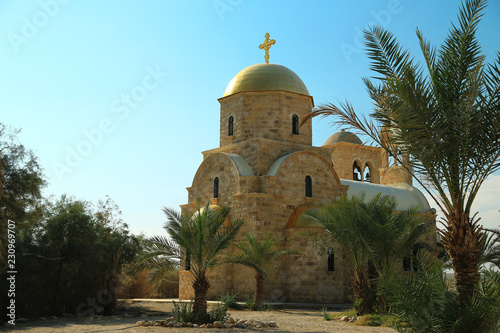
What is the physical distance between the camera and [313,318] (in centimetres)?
1255

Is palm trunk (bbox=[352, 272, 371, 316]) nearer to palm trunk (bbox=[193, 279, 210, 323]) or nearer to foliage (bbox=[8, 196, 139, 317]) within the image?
palm trunk (bbox=[193, 279, 210, 323])

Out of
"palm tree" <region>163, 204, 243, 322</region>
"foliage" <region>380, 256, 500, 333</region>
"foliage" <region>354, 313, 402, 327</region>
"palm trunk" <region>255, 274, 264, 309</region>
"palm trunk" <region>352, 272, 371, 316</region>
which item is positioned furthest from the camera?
"palm trunk" <region>255, 274, 264, 309</region>

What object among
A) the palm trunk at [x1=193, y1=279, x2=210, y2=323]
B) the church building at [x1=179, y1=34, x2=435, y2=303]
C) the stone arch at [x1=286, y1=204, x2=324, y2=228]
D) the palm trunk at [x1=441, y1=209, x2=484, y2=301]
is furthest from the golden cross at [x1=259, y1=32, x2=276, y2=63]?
the palm trunk at [x1=441, y1=209, x2=484, y2=301]

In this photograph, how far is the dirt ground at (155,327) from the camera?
1023 cm

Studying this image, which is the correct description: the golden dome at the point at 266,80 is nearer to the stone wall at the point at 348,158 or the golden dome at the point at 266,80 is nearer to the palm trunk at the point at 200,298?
the stone wall at the point at 348,158

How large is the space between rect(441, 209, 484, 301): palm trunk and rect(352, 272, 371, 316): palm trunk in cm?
495

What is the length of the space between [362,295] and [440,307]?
15.3 feet

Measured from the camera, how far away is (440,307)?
751 centimetres

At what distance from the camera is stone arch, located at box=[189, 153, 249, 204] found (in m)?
17.9

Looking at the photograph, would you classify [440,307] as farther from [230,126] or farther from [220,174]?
[230,126]

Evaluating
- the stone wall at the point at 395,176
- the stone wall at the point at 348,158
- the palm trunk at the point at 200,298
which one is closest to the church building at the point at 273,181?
the palm trunk at the point at 200,298

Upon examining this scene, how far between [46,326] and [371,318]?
7681 millimetres

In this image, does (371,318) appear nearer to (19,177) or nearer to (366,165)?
(19,177)

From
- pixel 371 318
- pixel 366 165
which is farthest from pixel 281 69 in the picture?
pixel 371 318
